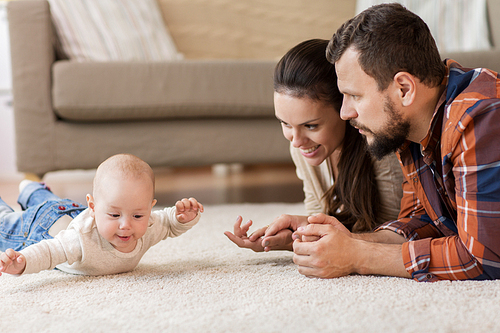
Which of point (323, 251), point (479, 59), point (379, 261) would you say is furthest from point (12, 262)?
point (479, 59)

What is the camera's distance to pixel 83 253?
99 cm

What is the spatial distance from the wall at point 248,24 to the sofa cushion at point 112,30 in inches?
7.9

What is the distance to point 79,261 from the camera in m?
1.00

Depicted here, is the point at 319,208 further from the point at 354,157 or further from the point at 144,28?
the point at 144,28

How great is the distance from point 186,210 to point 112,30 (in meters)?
1.48

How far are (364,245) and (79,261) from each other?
2.00 ft

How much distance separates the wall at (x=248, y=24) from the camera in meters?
2.81

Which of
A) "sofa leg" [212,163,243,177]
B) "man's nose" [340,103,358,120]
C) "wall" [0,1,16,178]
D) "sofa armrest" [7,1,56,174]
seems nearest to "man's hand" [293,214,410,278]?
"man's nose" [340,103,358,120]

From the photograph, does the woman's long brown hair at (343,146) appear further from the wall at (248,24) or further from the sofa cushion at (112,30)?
the wall at (248,24)

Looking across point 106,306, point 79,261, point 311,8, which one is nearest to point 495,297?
point 106,306

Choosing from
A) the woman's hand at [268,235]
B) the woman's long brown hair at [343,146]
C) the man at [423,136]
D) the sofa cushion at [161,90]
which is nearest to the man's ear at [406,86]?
the man at [423,136]

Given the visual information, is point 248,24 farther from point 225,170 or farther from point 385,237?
point 385,237

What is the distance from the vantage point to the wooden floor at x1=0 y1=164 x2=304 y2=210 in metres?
2.42

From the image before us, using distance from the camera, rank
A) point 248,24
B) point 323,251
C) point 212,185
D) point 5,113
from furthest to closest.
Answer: point 5,113 < point 212,185 < point 248,24 < point 323,251
